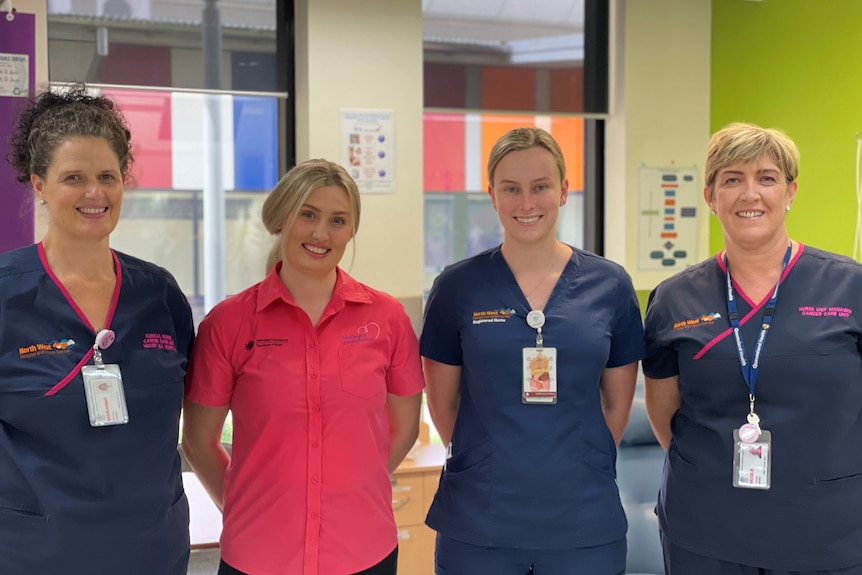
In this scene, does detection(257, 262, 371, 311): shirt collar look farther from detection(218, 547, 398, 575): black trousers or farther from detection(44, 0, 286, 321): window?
detection(44, 0, 286, 321): window

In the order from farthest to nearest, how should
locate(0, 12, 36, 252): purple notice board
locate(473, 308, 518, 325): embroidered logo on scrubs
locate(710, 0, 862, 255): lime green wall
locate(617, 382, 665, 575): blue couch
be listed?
1. locate(710, 0, 862, 255): lime green wall
2. locate(0, 12, 36, 252): purple notice board
3. locate(617, 382, 665, 575): blue couch
4. locate(473, 308, 518, 325): embroidered logo on scrubs

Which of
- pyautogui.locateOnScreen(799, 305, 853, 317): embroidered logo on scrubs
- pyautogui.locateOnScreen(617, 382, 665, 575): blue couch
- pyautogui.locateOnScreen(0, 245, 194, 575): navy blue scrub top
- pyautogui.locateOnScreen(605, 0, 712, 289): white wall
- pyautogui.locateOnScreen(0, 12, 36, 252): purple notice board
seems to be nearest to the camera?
pyautogui.locateOnScreen(0, 245, 194, 575): navy blue scrub top

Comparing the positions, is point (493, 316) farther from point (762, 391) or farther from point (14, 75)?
point (14, 75)

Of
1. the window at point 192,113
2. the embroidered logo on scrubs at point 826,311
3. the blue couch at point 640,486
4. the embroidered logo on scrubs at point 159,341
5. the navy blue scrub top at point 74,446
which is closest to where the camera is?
the navy blue scrub top at point 74,446

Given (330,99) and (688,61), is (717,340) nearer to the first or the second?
(330,99)

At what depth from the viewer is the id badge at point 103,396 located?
170 centimetres

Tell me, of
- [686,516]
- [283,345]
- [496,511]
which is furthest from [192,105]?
[686,516]

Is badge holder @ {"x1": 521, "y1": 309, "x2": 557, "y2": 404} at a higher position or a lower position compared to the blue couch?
higher

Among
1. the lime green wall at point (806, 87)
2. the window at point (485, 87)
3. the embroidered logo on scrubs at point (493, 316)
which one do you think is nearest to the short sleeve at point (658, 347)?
the embroidered logo on scrubs at point (493, 316)

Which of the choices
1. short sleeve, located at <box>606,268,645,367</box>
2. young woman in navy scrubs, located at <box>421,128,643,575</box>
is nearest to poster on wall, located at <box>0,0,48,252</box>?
young woman in navy scrubs, located at <box>421,128,643,575</box>

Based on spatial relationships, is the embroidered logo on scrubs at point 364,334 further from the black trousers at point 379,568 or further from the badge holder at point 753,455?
the badge holder at point 753,455

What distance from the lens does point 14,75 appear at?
3.23m

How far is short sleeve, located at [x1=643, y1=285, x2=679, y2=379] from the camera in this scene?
2.13 m

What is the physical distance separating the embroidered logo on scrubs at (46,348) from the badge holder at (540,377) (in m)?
1.00
